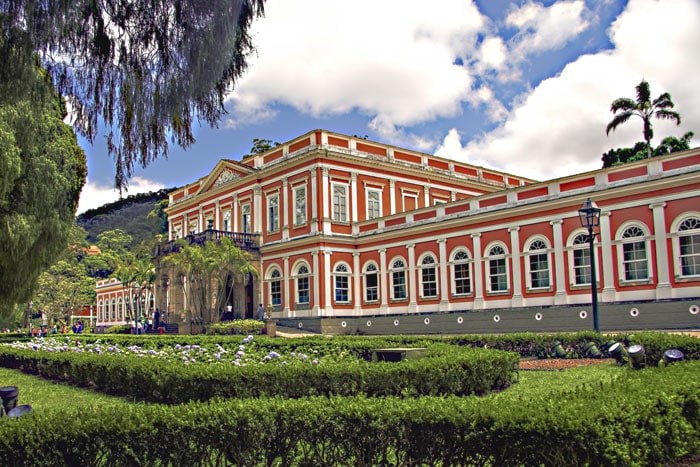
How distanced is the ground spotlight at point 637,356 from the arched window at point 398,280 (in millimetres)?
19316

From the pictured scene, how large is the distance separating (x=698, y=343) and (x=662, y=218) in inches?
421

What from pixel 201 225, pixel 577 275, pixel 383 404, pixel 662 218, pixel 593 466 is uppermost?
pixel 201 225

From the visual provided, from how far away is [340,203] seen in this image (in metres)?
33.2

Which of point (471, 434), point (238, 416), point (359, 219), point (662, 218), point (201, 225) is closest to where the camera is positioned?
point (471, 434)

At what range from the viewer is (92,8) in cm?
561

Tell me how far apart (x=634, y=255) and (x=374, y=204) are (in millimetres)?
15493

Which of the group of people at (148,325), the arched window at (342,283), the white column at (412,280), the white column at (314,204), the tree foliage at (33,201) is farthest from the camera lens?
the group of people at (148,325)

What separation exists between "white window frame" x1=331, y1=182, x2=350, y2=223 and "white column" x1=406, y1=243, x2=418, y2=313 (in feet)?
15.6

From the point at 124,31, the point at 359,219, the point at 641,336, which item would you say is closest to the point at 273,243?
the point at 359,219

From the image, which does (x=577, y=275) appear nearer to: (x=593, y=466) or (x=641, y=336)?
(x=641, y=336)

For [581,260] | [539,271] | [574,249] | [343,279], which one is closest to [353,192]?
[343,279]

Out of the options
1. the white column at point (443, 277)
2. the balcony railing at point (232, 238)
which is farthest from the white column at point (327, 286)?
the white column at point (443, 277)

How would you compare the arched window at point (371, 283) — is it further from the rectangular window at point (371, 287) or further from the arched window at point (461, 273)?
the arched window at point (461, 273)

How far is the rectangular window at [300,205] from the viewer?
33500mm
